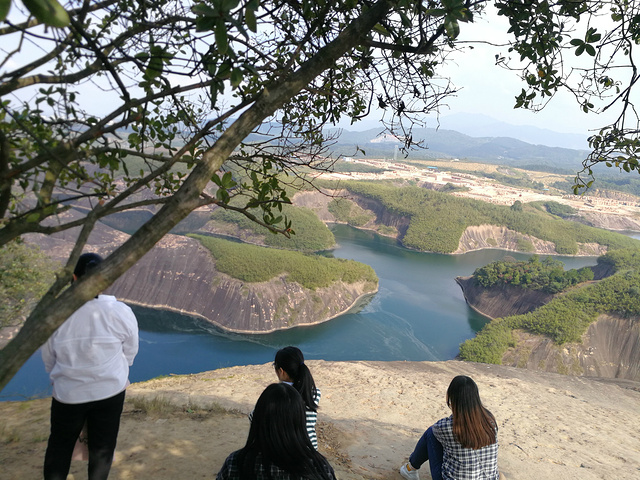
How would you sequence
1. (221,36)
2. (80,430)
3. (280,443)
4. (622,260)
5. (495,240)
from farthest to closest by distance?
(495,240) → (622,260) → (80,430) → (280,443) → (221,36)

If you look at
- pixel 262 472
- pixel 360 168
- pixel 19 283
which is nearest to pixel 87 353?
pixel 262 472

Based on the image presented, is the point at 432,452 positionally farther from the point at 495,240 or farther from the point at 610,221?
the point at 610,221

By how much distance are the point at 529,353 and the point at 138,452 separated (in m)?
20.6

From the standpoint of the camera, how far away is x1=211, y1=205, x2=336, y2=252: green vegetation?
40438mm

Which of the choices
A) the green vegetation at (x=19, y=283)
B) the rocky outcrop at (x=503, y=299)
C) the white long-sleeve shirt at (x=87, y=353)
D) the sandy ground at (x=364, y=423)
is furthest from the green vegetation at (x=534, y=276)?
the white long-sleeve shirt at (x=87, y=353)

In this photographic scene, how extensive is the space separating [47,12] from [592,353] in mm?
24447

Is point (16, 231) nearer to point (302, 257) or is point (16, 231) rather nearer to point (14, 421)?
point (14, 421)

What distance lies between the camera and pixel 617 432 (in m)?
6.88

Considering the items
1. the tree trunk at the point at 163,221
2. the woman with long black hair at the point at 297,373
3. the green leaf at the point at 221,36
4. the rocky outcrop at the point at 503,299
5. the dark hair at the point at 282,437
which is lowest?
the rocky outcrop at the point at 503,299

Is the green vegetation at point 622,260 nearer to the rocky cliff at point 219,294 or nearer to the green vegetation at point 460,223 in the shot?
the green vegetation at point 460,223

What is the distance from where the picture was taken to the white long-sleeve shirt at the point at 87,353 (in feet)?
7.59

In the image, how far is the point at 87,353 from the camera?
2334 mm

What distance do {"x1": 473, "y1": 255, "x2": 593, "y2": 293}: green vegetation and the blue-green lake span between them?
8.83ft

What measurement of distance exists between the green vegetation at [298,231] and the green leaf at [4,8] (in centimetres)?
3746
